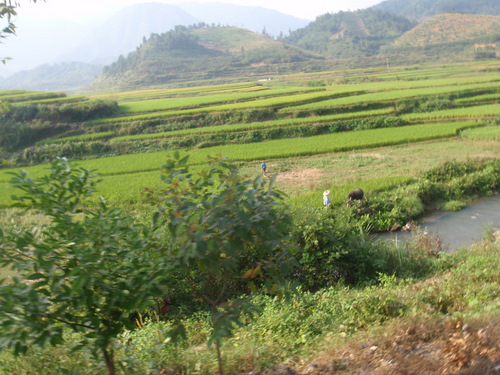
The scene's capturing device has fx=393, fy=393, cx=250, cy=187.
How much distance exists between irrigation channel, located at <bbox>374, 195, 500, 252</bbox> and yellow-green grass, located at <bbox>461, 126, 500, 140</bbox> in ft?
19.5

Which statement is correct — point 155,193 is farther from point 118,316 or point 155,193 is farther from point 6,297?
point 6,297

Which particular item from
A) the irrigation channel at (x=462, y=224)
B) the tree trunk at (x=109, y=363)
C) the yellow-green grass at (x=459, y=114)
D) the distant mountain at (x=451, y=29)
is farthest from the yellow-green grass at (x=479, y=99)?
the distant mountain at (x=451, y=29)

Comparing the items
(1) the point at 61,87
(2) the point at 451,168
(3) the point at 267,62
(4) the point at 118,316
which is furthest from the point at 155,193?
(1) the point at 61,87

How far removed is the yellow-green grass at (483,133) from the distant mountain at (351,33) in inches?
3495

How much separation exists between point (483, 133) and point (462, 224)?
9.05 m

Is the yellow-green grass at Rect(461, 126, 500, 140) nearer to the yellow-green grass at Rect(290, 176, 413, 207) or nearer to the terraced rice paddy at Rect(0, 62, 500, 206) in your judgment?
the terraced rice paddy at Rect(0, 62, 500, 206)

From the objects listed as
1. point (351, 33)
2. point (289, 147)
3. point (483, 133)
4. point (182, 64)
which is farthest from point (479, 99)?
point (351, 33)

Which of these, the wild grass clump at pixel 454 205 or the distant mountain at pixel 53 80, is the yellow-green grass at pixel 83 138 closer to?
the wild grass clump at pixel 454 205

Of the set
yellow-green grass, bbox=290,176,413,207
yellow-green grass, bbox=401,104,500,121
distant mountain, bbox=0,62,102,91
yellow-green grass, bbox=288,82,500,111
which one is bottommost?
yellow-green grass, bbox=290,176,413,207

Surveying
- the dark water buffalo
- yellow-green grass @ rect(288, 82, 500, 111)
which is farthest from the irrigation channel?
yellow-green grass @ rect(288, 82, 500, 111)

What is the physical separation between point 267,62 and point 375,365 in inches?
3385

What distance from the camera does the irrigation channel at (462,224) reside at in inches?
352

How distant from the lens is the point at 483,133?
55.3ft

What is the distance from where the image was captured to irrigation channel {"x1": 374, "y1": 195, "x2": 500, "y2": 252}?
8938 mm
